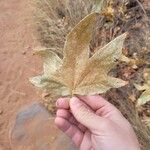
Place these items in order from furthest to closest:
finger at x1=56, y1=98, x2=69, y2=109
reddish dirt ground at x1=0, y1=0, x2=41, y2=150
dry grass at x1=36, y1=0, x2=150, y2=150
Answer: reddish dirt ground at x1=0, y1=0, x2=41, y2=150
dry grass at x1=36, y1=0, x2=150, y2=150
finger at x1=56, y1=98, x2=69, y2=109

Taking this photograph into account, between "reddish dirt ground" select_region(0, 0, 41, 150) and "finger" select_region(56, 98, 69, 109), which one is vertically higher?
"finger" select_region(56, 98, 69, 109)

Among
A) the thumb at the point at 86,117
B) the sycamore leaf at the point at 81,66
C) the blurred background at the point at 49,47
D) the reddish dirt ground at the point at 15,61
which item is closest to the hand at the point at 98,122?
the thumb at the point at 86,117

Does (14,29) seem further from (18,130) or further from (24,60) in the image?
(18,130)

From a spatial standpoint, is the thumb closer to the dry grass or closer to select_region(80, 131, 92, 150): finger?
select_region(80, 131, 92, 150): finger

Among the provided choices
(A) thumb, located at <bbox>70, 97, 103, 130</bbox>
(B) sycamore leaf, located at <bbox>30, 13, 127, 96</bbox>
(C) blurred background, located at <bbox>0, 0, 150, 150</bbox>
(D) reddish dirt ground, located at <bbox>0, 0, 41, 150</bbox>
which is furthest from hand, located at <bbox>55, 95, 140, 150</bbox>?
(D) reddish dirt ground, located at <bbox>0, 0, 41, 150</bbox>

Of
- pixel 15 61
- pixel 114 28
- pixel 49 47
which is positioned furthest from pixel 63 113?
pixel 15 61
